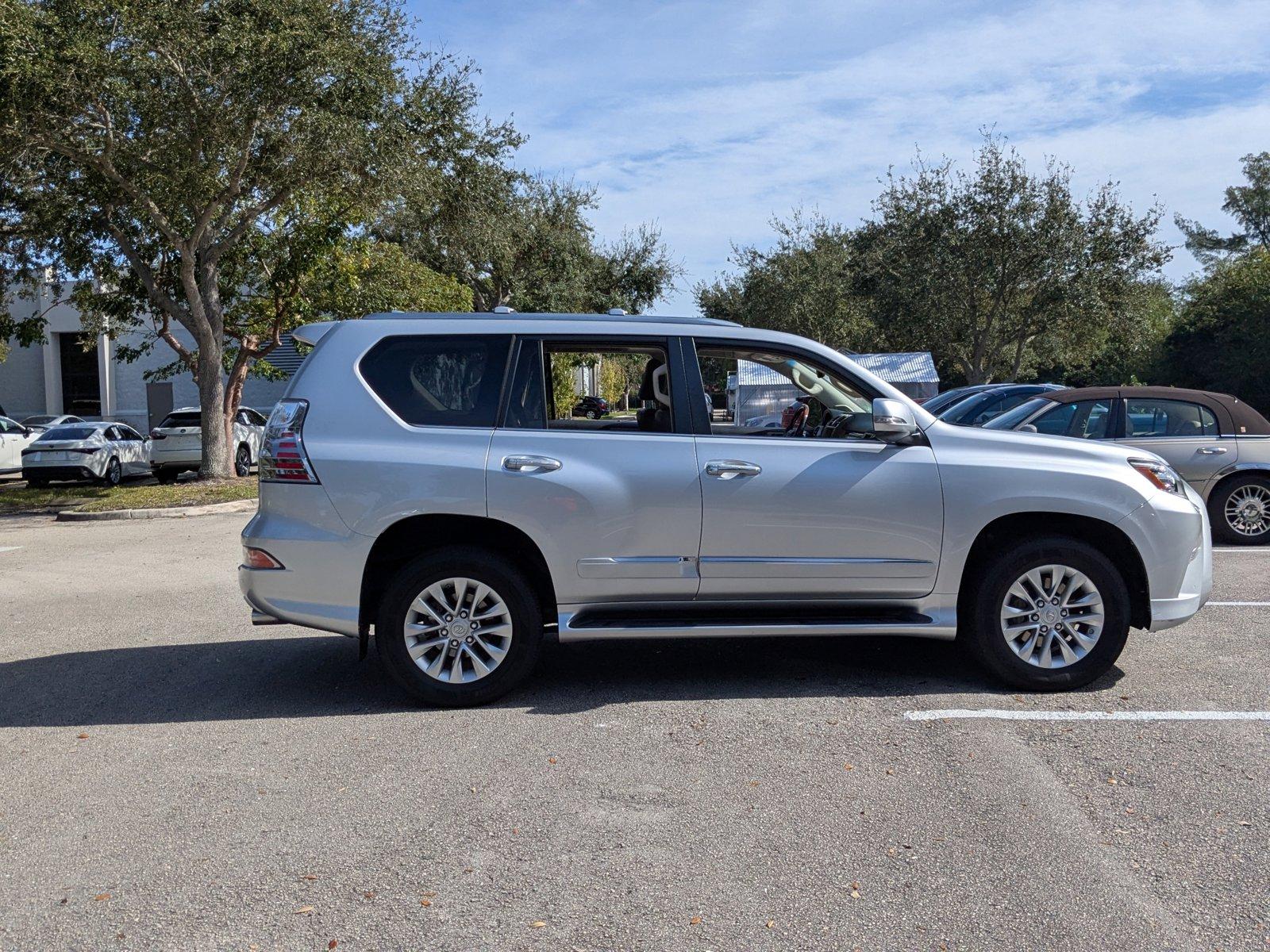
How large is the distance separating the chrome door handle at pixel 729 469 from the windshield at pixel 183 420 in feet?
68.0

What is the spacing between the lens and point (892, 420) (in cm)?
580

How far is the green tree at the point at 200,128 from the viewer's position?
15891mm

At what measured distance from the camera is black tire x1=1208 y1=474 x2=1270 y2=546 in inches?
448

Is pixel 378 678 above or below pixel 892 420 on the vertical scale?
below

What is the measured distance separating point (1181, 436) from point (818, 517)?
23.4 feet

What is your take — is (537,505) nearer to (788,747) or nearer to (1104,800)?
(788,747)

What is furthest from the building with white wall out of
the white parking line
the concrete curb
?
the white parking line

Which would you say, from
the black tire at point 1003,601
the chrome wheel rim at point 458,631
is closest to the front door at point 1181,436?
the black tire at point 1003,601

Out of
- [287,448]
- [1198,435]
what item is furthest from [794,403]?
[1198,435]

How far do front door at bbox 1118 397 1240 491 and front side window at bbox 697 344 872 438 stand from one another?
20.0 feet

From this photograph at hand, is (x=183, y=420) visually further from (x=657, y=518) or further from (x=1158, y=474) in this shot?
(x=1158, y=474)

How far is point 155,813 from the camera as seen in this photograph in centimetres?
442

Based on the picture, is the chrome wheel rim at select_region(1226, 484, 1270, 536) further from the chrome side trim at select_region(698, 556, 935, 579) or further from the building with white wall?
the building with white wall

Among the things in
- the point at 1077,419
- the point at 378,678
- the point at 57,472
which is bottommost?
the point at 57,472
